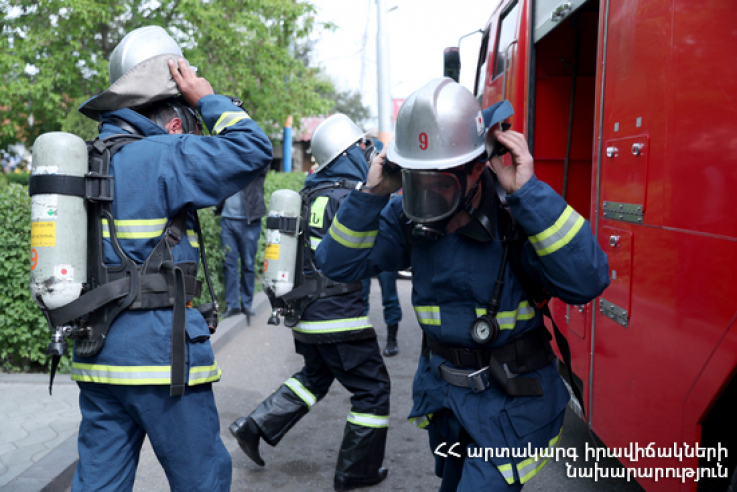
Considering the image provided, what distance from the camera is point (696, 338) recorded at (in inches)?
83.7

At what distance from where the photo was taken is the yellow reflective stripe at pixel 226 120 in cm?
242

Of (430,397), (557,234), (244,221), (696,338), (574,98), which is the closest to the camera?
(557,234)

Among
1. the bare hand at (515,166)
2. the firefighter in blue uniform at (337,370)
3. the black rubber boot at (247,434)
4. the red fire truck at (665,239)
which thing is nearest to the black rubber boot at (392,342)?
the firefighter in blue uniform at (337,370)

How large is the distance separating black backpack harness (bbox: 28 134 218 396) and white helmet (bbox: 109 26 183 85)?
1.07ft

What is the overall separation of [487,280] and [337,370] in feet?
5.60

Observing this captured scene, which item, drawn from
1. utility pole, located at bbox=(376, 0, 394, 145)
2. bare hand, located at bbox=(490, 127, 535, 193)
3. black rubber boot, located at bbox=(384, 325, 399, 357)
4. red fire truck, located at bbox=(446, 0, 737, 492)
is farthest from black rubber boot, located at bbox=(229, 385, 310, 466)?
utility pole, located at bbox=(376, 0, 394, 145)

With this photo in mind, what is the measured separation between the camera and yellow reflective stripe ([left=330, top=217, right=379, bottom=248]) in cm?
227

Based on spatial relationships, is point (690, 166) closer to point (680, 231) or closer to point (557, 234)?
point (680, 231)

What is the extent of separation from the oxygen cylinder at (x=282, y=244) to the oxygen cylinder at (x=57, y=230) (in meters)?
1.51

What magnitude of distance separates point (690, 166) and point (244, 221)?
232 inches

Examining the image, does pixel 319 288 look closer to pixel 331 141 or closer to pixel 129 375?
pixel 331 141

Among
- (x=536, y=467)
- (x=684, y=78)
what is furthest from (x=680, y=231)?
(x=536, y=467)

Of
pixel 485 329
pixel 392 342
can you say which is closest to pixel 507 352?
pixel 485 329

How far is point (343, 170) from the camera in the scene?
3906mm
